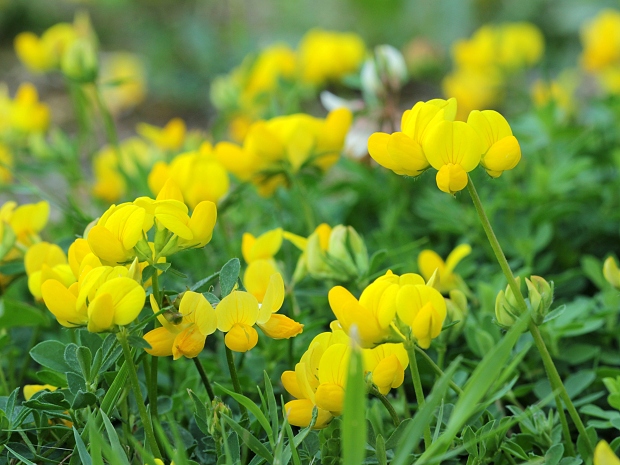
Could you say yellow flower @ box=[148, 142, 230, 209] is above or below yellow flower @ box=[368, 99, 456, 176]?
below

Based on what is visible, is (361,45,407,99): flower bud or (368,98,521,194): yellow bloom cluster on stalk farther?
(361,45,407,99): flower bud

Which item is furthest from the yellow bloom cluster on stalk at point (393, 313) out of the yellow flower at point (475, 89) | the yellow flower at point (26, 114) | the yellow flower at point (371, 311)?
the yellow flower at point (475, 89)

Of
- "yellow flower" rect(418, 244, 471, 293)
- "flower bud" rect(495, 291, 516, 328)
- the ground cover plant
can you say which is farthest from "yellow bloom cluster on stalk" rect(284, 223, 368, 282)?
"flower bud" rect(495, 291, 516, 328)

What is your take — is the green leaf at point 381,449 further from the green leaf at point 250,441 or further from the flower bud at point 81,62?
the flower bud at point 81,62

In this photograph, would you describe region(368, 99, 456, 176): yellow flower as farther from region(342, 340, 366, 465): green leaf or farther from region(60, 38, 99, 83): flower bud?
region(60, 38, 99, 83): flower bud

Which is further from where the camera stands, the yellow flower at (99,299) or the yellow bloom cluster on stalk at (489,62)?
the yellow bloom cluster on stalk at (489,62)

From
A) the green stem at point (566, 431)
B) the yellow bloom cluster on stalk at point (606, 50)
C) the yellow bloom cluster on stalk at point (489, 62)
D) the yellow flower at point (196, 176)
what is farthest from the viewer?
the yellow bloom cluster on stalk at point (489, 62)

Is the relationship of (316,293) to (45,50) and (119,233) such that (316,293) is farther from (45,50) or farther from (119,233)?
(45,50)

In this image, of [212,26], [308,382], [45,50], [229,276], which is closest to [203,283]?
[229,276]
